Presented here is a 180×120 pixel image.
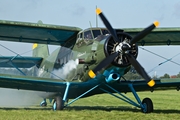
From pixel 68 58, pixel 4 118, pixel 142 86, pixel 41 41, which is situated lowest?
pixel 4 118

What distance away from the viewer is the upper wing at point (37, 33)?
13484 mm

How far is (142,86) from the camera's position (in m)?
13.4

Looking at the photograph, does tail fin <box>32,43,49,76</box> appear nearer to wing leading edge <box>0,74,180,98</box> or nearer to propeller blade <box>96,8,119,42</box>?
wing leading edge <box>0,74,180,98</box>

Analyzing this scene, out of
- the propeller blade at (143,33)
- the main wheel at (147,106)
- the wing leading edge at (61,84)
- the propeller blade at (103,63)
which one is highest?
the propeller blade at (143,33)

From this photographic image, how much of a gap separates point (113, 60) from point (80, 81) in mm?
2286

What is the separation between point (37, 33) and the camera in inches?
564

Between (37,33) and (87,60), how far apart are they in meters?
3.30

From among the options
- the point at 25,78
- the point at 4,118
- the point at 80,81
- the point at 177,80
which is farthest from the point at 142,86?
the point at 4,118

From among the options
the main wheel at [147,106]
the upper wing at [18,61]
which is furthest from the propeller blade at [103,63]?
the upper wing at [18,61]

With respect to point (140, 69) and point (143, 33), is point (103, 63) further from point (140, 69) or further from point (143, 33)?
point (143, 33)

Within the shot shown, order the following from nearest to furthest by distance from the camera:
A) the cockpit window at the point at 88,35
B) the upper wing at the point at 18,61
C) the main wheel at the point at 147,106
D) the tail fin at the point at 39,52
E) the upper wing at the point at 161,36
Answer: the main wheel at the point at 147,106, the cockpit window at the point at 88,35, the upper wing at the point at 161,36, the upper wing at the point at 18,61, the tail fin at the point at 39,52

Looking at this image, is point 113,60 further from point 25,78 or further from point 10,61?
point 10,61

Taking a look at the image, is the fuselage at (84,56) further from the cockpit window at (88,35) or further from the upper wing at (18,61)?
the upper wing at (18,61)

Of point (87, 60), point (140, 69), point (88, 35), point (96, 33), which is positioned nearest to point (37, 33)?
point (88, 35)
